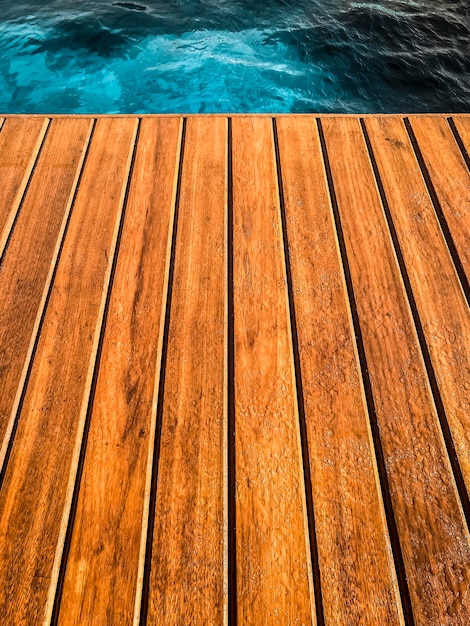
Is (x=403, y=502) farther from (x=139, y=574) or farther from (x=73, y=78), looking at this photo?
(x=73, y=78)

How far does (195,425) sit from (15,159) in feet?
3.91

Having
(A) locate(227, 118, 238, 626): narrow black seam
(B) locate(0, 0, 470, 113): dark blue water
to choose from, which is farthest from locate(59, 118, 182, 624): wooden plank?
(B) locate(0, 0, 470, 113): dark blue water

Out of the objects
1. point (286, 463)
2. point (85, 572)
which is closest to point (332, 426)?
point (286, 463)

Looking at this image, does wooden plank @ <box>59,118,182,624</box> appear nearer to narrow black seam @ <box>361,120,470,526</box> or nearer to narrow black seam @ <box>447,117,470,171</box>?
narrow black seam @ <box>361,120,470,526</box>

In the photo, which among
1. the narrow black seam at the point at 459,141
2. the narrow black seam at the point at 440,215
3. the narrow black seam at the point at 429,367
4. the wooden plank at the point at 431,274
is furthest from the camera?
the narrow black seam at the point at 459,141

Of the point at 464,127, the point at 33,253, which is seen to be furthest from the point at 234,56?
the point at 33,253

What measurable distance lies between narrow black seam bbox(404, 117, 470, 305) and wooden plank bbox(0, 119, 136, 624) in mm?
1039

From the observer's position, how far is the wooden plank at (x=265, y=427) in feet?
2.95

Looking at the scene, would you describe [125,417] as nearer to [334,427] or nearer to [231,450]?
[231,450]

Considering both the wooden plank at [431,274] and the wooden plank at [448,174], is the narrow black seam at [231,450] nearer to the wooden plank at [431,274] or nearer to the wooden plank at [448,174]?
the wooden plank at [431,274]

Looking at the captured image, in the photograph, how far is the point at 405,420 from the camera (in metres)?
1.11

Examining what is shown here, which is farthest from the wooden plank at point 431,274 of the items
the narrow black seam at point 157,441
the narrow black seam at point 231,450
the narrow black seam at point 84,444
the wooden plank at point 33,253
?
the wooden plank at point 33,253

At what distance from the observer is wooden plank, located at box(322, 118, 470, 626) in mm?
916

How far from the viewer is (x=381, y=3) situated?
12.9 feet
